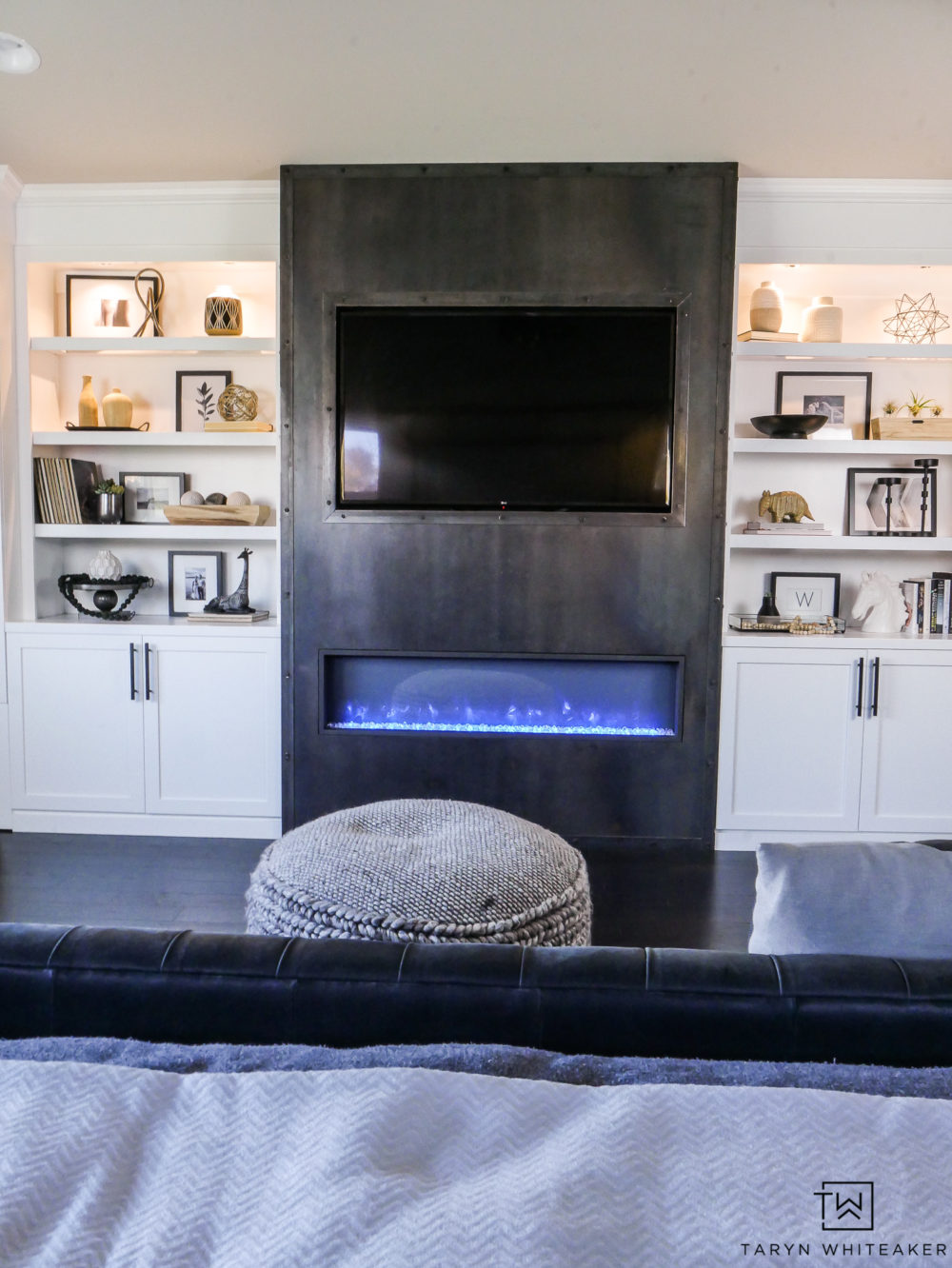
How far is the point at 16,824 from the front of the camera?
3.83 metres

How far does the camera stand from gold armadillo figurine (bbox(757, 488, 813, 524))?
3834 millimetres

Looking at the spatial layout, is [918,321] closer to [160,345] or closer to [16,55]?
[160,345]

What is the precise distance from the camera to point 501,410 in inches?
144

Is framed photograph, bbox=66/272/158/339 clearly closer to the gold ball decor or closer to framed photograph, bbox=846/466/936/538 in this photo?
the gold ball decor

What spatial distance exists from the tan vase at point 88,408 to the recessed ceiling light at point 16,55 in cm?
130

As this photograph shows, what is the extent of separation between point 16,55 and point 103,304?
1329 mm

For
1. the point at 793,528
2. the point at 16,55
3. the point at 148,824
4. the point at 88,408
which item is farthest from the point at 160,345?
the point at 793,528

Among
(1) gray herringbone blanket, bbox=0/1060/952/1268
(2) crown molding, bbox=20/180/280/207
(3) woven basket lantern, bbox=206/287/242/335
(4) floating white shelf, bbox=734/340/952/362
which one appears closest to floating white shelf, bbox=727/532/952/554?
(4) floating white shelf, bbox=734/340/952/362

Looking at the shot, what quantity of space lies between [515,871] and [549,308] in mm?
2486

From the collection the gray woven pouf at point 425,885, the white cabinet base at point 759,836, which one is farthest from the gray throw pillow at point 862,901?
the white cabinet base at point 759,836

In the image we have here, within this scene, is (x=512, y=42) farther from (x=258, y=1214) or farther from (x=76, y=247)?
(x=258, y=1214)

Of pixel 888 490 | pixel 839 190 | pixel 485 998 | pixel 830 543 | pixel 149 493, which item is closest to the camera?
pixel 485 998

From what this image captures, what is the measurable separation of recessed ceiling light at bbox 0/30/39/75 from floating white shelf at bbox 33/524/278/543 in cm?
161

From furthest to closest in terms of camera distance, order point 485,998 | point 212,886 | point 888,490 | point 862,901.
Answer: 1. point 888,490
2. point 212,886
3. point 862,901
4. point 485,998
